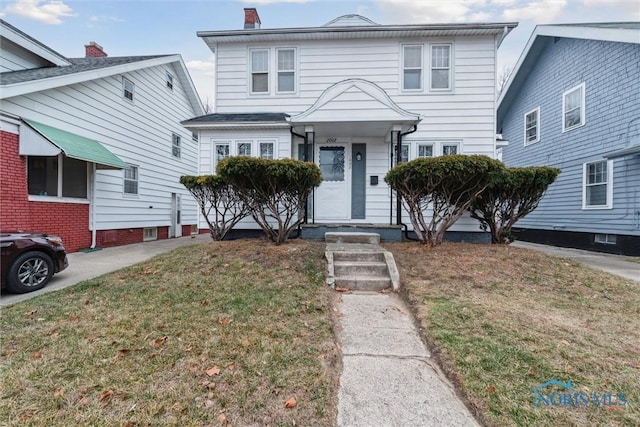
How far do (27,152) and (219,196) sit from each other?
4.24 m

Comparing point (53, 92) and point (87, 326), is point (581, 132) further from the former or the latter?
point (53, 92)

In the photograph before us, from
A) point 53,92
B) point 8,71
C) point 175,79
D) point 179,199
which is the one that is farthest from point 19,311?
point 175,79

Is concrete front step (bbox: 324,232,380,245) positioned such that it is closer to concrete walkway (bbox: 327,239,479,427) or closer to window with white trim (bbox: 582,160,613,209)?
concrete walkway (bbox: 327,239,479,427)

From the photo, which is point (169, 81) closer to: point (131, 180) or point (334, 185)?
point (131, 180)

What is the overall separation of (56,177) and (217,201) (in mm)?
4252

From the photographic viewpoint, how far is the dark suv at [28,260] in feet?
14.5

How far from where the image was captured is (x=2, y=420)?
191 cm

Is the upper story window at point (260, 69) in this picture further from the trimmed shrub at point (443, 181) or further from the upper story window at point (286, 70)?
the trimmed shrub at point (443, 181)

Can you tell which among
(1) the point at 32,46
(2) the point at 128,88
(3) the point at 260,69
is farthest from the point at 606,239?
(1) the point at 32,46

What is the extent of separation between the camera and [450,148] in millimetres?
8719

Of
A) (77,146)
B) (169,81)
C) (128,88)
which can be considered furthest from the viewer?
(169,81)

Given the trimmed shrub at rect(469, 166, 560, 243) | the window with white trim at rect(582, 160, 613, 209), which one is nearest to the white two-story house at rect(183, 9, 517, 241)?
the trimmed shrub at rect(469, 166, 560, 243)

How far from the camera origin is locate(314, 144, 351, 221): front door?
8602 mm

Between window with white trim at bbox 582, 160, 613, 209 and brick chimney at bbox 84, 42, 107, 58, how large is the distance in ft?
62.4
